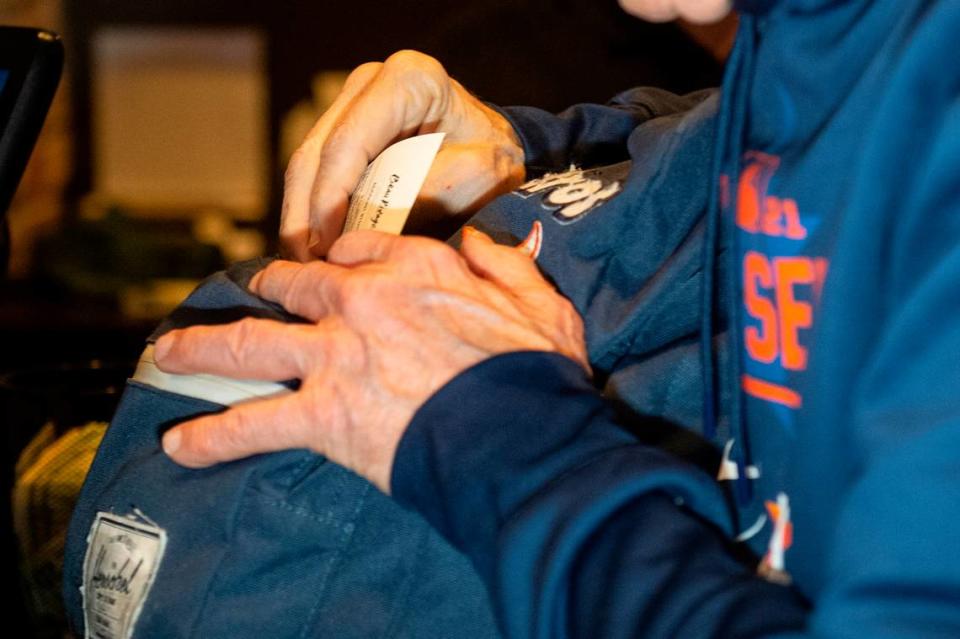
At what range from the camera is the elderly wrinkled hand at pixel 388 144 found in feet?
2.59

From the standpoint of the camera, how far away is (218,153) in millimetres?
2848

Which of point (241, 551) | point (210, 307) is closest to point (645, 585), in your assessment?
point (241, 551)

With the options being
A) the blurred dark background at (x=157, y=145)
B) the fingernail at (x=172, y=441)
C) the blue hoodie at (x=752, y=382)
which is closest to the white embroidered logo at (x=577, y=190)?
the blue hoodie at (x=752, y=382)

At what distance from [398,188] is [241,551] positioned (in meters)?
0.24

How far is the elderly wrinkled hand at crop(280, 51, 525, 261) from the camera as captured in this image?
2.59ft

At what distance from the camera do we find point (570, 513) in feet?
1.65

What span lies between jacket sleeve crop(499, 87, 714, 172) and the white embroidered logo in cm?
17

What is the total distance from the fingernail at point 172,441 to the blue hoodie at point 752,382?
13 cm

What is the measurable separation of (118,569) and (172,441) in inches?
3.1

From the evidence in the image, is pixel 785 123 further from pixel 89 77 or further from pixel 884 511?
pixel 89 77

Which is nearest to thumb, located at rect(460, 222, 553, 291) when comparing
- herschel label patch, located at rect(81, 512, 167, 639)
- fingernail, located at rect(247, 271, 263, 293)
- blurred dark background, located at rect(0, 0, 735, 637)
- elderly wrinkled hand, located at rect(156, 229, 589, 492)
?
elderly wrinkled hand, located at rect(156, 229, 589, 492)

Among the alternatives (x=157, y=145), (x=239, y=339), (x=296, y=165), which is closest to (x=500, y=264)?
(x=239, y=339)

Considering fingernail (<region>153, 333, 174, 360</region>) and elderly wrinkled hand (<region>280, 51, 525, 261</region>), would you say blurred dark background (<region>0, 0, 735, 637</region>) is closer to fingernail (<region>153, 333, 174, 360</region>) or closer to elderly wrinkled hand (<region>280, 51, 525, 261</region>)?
elderly wrinkled hand (<region>280, 51, 525, 261</region>)

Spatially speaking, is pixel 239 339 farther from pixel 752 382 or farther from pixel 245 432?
pixel 752 382
